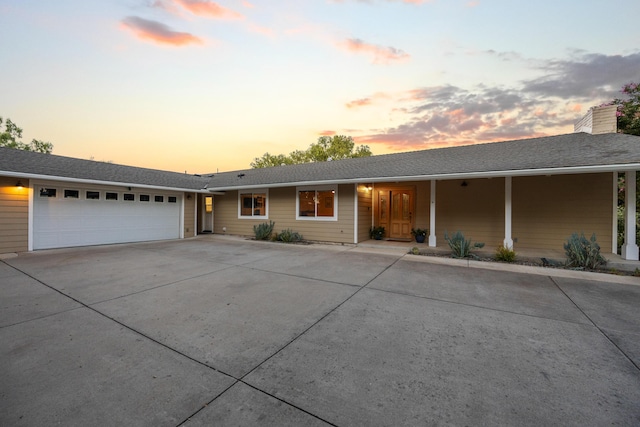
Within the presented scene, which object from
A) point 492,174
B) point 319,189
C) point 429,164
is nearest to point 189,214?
point 319,189

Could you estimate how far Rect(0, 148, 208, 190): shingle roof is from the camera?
8172 millimetres

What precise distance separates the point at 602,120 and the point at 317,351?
39.7ft

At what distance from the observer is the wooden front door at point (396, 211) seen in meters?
10.9

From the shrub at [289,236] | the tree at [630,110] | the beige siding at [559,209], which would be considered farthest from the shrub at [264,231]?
the tree at [630,110]

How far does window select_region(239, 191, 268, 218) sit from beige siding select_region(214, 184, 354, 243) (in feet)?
0.95

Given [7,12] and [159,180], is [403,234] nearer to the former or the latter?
[159,180]

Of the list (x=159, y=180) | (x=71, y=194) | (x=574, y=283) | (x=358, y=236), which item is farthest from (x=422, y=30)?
(x=71, y=194)

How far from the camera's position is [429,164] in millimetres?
9109

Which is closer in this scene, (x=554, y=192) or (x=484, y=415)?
(x=484, y=415)

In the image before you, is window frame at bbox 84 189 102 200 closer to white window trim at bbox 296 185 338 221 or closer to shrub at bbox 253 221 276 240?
shrub at bbox 253 221 276 240

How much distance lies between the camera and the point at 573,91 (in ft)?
33.8

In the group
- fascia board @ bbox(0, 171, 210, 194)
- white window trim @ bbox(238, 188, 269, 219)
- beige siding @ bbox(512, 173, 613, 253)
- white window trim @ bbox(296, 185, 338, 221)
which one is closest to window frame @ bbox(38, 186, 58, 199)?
fascia board @ bbox(0, 171, 210, 194)

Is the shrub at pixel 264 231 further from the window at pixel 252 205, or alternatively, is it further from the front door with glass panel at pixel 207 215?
the front door with glass panel at pixel 207 215

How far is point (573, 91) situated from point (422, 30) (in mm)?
7163
